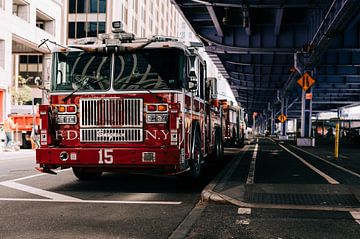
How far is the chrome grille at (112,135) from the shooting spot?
8406 millimetres

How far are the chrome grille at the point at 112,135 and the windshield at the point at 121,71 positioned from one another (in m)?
0.79

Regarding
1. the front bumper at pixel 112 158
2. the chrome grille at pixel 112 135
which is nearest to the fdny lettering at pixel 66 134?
the chrome grille at pixel 112 135

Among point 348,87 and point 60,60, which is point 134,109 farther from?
point 348,87

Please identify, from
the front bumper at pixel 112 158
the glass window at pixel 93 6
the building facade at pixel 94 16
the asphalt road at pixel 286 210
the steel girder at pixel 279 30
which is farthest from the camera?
the glass window at pixel 93 6

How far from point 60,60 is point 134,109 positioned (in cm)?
192

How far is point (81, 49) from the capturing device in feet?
29.3

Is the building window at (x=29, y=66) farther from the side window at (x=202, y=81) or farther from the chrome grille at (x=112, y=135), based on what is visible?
the chrome grille at (x=112, y=135)

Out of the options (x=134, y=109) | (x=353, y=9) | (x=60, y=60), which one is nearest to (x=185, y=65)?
(x=134, y=109)

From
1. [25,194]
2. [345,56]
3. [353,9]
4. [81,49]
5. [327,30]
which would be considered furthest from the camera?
[345,56]

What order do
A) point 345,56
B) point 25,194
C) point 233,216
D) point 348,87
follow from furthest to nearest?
point 348,87 < point 345,56 < point 25,194 < point 233,216

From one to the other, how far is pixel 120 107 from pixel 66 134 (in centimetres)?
119

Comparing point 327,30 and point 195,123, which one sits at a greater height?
point 327,30

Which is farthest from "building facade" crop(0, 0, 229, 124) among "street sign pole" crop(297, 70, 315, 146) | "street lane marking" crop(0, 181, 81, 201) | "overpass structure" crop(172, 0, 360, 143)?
"street sign pole" crop(297, 70, 315, 146)

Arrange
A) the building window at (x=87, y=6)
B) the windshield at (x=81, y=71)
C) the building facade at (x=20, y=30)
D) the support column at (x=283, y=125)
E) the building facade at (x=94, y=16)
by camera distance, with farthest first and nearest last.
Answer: the support column at (x=283, y=125) → the building window at (x=87, y=6) → the building facade at (x=94, y=16) → the building facade at (x=20, y=30) → the windshield at (x=81, y=71)
